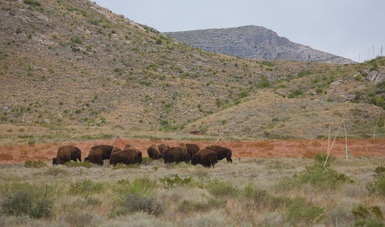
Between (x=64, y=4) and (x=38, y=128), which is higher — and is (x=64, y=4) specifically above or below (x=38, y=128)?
above

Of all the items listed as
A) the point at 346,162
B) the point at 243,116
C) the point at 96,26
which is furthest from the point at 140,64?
the point at 346,162

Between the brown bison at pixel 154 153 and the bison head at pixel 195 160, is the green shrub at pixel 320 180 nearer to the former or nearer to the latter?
the bison head at pixel 195 160

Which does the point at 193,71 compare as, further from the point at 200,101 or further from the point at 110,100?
the point at 110,100

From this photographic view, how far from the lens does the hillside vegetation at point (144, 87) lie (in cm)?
5100

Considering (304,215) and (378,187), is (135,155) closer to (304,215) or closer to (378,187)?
(378,187)

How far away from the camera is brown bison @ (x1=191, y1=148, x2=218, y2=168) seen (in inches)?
840

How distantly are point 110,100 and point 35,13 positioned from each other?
77.5 feet

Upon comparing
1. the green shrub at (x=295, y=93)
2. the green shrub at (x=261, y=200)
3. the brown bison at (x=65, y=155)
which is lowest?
A: the brown bison at (x=65, y=155)

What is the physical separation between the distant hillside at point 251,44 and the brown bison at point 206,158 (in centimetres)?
12414

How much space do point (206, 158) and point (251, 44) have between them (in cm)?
13365

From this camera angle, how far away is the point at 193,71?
240ft

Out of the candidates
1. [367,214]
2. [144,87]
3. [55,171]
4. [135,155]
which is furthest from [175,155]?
[144,87]

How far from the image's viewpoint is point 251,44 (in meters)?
151

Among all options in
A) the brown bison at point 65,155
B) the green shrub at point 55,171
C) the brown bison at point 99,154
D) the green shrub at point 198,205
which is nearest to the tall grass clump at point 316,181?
the green shrub at point 198,205
